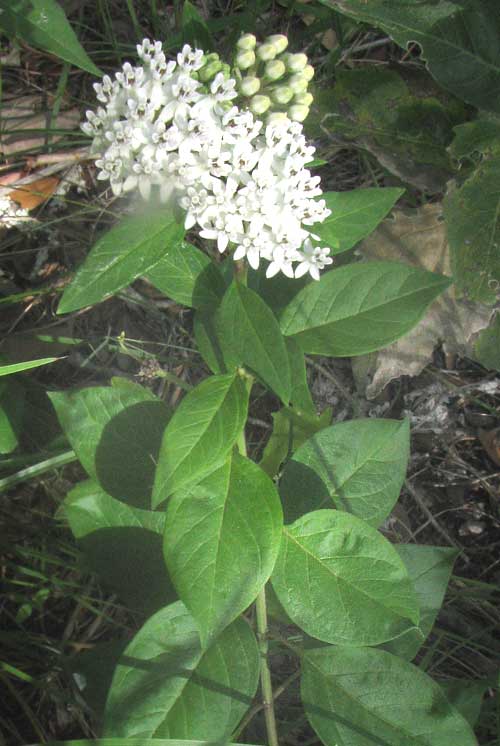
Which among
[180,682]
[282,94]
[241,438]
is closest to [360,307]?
[241,438]

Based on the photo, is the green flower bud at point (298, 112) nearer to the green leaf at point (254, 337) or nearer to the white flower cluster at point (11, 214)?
the green leaf at point (254, 337)

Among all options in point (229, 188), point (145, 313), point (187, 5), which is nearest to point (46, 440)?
point (145, 313)

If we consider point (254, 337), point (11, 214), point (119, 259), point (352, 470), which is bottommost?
point (352, 470)

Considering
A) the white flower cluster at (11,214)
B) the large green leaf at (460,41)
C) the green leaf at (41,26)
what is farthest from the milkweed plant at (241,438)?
the white flower cluster at (11,214)

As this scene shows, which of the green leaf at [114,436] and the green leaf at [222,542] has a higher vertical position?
the green leaf at [114,436]

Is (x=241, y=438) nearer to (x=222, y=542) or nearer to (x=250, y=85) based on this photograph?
(x=222, y=542)

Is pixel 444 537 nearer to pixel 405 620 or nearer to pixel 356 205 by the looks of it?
pixel 405 620
